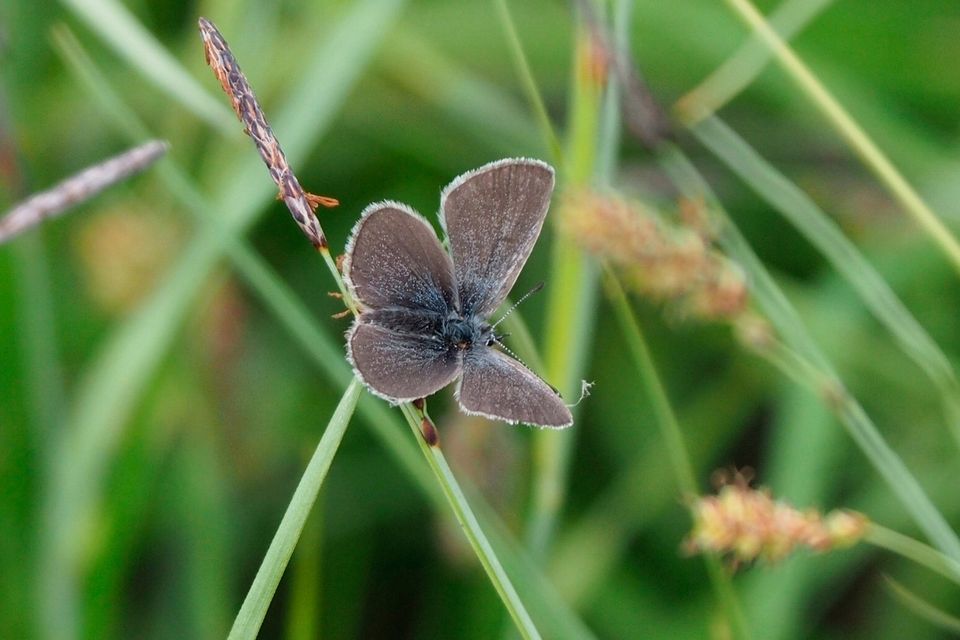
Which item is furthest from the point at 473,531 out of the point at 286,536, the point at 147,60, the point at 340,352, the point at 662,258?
the point at 340,352

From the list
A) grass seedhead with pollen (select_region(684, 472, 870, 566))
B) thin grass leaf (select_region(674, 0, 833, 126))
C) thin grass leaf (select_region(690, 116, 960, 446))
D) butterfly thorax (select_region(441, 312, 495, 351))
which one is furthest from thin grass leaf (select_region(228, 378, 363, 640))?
thin grass leaf (select_region(674, 0, 833, 126))

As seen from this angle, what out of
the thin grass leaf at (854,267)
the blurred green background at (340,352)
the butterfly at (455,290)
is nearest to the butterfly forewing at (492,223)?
the butterfly at (455,290)

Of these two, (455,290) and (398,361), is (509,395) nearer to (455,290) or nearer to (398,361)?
(398,361)

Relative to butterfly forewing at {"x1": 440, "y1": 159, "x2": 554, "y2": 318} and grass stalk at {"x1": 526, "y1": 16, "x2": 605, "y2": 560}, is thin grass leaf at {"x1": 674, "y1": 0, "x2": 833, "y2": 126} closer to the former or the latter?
Result: grass stalk at {"x1": 526, "y1": 16, "x2": 605, "y2": 560}

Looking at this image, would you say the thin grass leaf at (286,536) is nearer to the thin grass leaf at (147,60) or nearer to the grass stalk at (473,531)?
the grass stalk at (473,531)

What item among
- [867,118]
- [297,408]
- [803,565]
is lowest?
[803,565]

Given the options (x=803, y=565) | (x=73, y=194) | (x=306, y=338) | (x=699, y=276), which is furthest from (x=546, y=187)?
(x=803, y=565)

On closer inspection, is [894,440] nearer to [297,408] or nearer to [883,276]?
[883,276]
